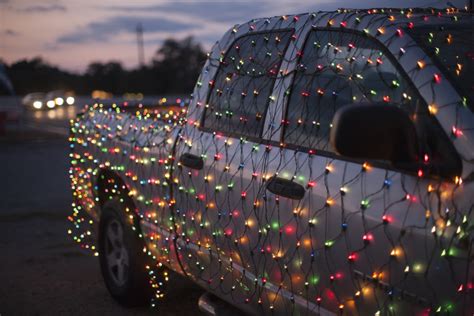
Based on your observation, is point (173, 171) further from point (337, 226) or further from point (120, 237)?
point (337, 226)

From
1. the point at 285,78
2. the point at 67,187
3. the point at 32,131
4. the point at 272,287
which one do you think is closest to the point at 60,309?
the point at 272,287

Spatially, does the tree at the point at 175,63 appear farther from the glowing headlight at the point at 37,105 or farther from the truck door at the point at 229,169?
the truck door at the point at 229,169

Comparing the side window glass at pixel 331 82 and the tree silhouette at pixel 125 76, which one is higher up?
the side window glass at pixel 331 82

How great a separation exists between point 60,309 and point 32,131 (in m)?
15.7

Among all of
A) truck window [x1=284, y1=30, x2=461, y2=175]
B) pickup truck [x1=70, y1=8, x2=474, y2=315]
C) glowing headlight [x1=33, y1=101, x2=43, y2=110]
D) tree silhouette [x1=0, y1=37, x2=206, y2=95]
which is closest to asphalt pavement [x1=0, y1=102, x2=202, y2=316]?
pickup truck [x1=70, y1=8, x2=474, y2=315]

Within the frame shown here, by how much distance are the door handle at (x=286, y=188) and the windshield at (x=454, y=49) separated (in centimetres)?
76

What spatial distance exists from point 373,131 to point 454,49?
743mm

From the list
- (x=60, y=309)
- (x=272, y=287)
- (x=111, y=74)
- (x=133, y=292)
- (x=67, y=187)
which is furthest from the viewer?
(x=111, y=74)

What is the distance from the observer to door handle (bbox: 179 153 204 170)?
373 cm

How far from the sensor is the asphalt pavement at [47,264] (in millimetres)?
4957

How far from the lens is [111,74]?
1954 inches

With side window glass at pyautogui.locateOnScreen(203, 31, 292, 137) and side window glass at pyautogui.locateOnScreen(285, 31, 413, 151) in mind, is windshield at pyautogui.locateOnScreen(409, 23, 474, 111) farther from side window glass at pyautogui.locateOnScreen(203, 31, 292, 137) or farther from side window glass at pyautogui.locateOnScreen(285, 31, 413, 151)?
side window glass at pyautogui.locateOnScreen(203, 31, 292, 137)

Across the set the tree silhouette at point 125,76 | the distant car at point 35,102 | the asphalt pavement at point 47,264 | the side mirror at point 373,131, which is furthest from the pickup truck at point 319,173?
the tree silhouette at point 125,76

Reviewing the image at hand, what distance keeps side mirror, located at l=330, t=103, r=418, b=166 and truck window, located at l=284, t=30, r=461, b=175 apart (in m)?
0.14
